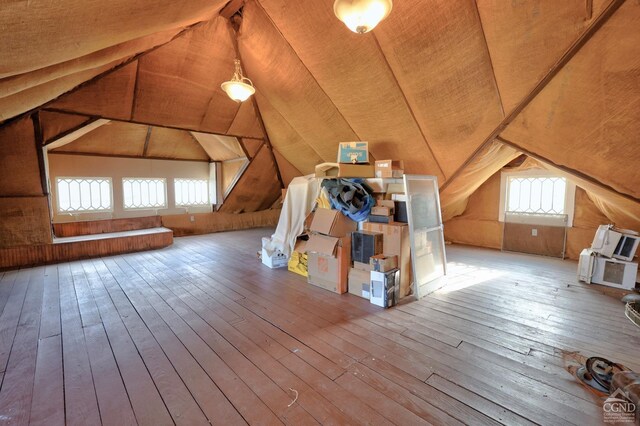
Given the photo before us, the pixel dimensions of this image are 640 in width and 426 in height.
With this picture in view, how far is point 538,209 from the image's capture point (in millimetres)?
5035

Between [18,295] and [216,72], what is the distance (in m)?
3.89

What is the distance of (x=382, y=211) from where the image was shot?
308 cm

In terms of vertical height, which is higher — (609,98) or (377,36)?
(377,36)

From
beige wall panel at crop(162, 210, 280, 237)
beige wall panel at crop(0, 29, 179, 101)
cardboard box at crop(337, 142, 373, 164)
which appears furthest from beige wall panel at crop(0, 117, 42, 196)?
cardboard box at crop(337, 142, 373, 164)

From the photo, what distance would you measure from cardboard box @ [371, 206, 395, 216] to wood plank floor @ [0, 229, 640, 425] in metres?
1.00

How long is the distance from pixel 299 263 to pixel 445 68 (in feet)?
9.71

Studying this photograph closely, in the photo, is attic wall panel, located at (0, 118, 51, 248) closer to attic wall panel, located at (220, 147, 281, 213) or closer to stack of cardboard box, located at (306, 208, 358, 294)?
attic wall panel, located at (220, 147, 281, 213)

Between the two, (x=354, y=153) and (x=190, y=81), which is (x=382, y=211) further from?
(x=190, y=81)

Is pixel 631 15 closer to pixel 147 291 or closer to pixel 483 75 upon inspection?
pixel 483 75

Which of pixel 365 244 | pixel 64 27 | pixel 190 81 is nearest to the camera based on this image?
pixel 64 27

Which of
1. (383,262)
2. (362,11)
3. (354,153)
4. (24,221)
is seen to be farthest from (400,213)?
(24,221)

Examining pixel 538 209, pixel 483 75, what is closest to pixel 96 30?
pixel 483 75

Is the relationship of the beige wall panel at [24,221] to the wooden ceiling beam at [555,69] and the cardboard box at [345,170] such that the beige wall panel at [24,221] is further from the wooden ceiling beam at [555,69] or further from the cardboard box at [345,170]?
the wooden ceiling beam at [555,69]

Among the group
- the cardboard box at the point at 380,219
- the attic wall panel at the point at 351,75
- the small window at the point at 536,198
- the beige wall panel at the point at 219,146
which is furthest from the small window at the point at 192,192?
the small window at the point at 536,198
